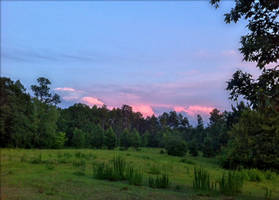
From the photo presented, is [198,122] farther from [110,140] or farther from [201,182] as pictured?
[201,182]

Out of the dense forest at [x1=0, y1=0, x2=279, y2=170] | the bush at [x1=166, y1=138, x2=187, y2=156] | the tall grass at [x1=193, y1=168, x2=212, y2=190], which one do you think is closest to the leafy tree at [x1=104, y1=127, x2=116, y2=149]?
the dense forest at [x1=0, y1=0, x2=279, y2=170]

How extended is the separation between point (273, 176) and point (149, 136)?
160ft

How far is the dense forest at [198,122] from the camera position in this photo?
5.62m

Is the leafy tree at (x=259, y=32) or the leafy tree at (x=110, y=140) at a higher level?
the leafy tree at (x=259, y=32)

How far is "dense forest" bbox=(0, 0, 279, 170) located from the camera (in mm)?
5621

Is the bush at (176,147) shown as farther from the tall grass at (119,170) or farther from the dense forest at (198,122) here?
the tall grass at (119,170)

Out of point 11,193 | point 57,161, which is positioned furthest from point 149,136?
point 11,193

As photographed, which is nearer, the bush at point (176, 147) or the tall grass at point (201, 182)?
the tall grass at point (201, 182)

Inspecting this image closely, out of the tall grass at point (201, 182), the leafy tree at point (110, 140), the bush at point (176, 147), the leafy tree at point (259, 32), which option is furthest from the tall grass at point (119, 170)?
the leafy tree at point (110, 140)

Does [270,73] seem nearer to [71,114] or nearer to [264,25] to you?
[264,25]

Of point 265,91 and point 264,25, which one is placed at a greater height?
point 264,25

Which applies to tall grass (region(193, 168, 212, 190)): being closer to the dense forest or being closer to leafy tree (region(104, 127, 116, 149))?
the dense forest

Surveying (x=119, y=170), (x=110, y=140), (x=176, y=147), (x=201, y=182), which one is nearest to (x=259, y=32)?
(x=201, y=182)

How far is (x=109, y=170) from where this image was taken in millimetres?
13906
